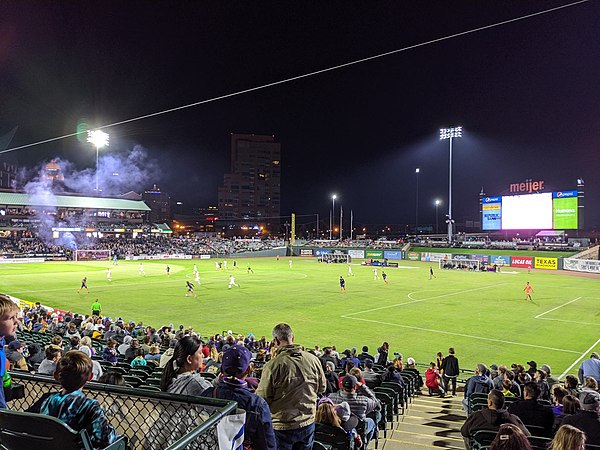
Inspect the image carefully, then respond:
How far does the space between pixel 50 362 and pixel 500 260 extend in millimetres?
74583

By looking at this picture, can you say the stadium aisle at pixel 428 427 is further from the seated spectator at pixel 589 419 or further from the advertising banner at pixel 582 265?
the advertising banner at pixel 582 265

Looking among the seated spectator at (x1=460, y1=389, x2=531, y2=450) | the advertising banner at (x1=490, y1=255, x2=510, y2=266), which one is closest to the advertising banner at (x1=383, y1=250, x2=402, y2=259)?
the advertising banner at (x1=490, y1=255, x2=510, y2=266)

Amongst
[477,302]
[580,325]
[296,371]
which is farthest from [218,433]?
[477,302]

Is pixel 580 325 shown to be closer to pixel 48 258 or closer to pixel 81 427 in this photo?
pixel 81 427

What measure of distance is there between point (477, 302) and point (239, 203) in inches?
6634

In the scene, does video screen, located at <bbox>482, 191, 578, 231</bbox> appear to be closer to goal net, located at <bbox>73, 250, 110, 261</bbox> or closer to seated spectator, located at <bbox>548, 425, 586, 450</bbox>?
goal net, located at <bbox>73, 250, 110, 261</bbox>

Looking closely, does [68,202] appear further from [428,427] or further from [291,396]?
[291,396]

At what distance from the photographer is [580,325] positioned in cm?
2638

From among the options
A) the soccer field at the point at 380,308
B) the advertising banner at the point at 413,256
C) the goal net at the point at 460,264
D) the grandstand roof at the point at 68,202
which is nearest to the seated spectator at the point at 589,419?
the soccer field at the point at 380,308

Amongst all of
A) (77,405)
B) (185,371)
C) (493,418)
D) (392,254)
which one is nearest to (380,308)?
(493,418)

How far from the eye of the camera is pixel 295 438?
15.0 feet

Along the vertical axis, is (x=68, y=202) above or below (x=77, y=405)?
above

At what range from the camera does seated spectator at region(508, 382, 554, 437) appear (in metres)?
6.77

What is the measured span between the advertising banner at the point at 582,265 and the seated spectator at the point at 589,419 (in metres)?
64.4
